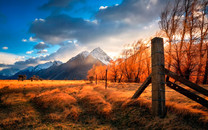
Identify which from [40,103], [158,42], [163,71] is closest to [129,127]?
[163,71]

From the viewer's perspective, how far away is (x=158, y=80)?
4195 mm

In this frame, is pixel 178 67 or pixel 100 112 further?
pixel 178 67

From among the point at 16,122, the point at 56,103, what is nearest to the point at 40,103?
the point at 56,103

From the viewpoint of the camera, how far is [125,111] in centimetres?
496

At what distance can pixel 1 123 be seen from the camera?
4.64 meters

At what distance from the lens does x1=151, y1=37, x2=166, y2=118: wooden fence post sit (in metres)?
4.05


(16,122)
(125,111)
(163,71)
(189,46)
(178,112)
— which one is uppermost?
(189,46)

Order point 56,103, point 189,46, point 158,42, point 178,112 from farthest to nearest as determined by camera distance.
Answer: point 189,46 < point 56,103 < point 158,42 < point 178,112

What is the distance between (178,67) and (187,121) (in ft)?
42.6

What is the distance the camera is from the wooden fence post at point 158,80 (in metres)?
4.05

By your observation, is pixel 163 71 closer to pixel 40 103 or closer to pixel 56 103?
pixel 56 103

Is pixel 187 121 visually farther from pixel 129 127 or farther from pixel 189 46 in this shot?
pixel 189 46

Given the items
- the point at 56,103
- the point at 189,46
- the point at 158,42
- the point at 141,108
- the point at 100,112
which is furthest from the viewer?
the point at 189,46

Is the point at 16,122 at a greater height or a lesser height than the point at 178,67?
lesser
